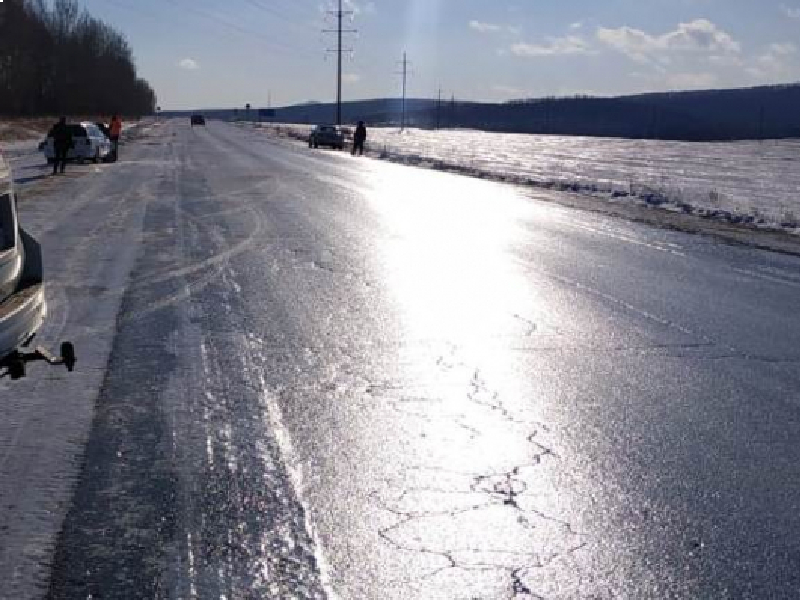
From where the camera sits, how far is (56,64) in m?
114

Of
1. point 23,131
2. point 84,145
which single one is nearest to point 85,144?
point 84,145

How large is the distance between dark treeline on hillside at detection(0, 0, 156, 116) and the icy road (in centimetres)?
7411

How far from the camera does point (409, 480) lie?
527 cm

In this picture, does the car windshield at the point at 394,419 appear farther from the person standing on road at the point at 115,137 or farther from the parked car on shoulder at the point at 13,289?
the person standing on road at the point at 115,137

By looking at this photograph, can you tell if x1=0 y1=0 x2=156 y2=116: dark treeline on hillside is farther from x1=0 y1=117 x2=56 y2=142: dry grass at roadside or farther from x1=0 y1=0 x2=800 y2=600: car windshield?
x1=0 y1=0 x2=800 y2=600: car windshield

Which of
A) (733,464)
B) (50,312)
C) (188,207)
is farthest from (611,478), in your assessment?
(188,207)

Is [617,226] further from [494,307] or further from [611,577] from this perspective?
[611,577]

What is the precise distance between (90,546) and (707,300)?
803 centimetres

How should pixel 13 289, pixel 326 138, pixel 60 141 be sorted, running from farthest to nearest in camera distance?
pixel 326 138 → pixel 60 141 → pixel 13 289

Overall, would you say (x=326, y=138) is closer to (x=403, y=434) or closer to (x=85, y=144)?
(x=85, y=144)

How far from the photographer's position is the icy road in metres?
4.23

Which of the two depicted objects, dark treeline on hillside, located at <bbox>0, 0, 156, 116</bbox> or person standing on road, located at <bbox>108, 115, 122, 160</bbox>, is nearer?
person standing on road, located at <bbox>108, 115, 122, 160</bbox>

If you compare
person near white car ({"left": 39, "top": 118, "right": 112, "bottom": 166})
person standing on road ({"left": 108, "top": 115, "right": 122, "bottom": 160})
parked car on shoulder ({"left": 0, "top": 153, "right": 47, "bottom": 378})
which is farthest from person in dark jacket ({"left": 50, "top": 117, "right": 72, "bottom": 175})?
parked car on shoulder ({"left": 0, "top": 153, "right": 47, "bottom": 378})

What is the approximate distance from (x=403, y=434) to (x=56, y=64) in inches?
4597
